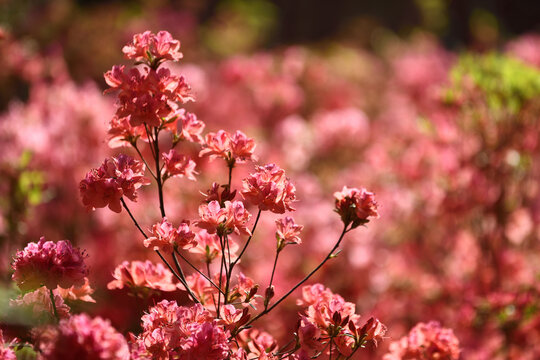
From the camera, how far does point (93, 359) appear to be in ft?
2.57

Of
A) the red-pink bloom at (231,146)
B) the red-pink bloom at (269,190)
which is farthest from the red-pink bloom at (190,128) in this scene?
the red-pink bloom at (269,190)

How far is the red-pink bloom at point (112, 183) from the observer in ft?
3.15

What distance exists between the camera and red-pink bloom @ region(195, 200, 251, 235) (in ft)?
3.23

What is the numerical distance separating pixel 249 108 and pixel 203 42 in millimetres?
2301

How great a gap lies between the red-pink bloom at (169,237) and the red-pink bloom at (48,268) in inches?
4.8

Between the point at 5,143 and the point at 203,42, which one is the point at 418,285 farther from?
the point at 203,42

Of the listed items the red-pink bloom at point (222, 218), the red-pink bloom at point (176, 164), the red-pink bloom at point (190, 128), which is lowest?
the red-pink bloom at point (222, 218)

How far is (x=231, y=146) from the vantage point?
104 centimetres

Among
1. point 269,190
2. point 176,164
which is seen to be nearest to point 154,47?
point 176,164

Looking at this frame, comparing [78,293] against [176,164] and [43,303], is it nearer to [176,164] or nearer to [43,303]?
[43,303]

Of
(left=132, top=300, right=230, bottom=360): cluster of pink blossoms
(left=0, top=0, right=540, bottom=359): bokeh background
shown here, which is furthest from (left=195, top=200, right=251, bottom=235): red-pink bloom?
(left=0, top=0, right=540, bottom=359): bokeh background

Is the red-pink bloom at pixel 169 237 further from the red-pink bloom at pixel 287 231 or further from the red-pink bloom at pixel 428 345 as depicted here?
the red-pink bloom at pixel 428 345

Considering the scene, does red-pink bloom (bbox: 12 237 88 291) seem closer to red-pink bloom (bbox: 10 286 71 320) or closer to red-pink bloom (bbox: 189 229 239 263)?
red-pink bloom (bbox: 10 286 71 320)

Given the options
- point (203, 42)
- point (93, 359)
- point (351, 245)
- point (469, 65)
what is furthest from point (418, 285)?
point (203, 42)
